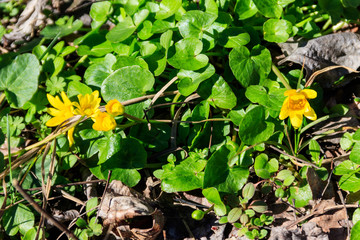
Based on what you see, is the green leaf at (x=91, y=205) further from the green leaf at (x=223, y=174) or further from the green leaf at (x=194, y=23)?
the green leaf at (x=194, y=23)

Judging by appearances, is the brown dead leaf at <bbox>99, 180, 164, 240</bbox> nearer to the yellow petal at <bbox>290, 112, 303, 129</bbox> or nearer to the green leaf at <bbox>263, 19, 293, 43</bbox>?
the yellow petal at <bbox>290, 112, 303, 129</bbox>

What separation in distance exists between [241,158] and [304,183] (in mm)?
379

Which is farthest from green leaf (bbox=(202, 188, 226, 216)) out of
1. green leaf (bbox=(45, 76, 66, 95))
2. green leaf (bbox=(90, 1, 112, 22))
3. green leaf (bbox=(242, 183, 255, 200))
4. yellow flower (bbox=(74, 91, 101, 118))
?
green leaf (bbox=(90, 1, 112, 22))

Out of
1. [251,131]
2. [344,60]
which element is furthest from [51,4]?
[344,60]

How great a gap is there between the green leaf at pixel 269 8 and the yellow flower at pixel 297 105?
583mm

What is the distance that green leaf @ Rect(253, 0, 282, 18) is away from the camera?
7.27ft

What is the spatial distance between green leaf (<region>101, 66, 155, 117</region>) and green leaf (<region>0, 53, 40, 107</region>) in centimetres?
53

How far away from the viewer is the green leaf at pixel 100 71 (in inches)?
91.9

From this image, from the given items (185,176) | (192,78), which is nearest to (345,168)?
(185,176)

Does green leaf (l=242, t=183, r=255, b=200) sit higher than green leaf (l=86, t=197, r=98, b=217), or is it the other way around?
green leaf (l=242, t=183, r=255, b=200)

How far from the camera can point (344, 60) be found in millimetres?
2410

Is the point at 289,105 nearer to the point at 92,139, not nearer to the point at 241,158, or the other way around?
the point at 241,158

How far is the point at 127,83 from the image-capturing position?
7.11ft

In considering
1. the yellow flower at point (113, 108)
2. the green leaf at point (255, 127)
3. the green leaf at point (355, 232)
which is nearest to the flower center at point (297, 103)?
the green leaf at point (255, 127)
